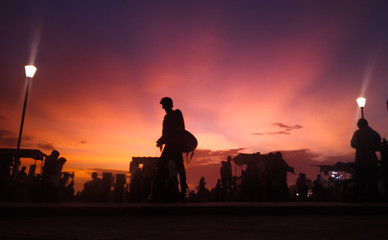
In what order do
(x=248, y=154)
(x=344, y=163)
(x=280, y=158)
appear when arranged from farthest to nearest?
(x=344, y=163), (x=248, y=154), (x=280, y=158)

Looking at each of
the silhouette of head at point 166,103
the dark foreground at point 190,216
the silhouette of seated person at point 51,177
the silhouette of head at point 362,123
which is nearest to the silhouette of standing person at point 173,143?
the silhouette of head at point 166,103

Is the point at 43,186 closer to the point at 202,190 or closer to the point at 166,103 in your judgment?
the point at 166,103

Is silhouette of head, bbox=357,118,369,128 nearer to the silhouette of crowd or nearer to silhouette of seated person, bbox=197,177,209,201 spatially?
the silhouette of crowd

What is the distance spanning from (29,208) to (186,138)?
307 cm

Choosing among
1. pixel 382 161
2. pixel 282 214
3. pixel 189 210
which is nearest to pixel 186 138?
pixel 189 210

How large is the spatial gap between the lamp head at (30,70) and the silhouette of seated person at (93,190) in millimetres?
4362

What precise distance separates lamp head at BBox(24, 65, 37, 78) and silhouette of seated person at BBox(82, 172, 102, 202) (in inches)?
172

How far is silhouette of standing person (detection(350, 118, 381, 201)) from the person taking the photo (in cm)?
721

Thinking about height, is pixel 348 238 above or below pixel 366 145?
below

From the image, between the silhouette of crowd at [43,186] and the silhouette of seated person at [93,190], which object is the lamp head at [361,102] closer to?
the silhouette of seated person at [93,190]

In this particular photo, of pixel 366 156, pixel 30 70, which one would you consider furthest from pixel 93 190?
pixel 366 156

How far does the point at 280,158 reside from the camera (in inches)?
442

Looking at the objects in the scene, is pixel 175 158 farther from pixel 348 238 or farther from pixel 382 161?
pixel 382 161

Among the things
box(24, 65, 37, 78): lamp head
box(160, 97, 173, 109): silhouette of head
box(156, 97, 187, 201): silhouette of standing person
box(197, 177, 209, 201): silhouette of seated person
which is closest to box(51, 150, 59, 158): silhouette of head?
box(156, 97, 187, 201): silhouette of standing person
